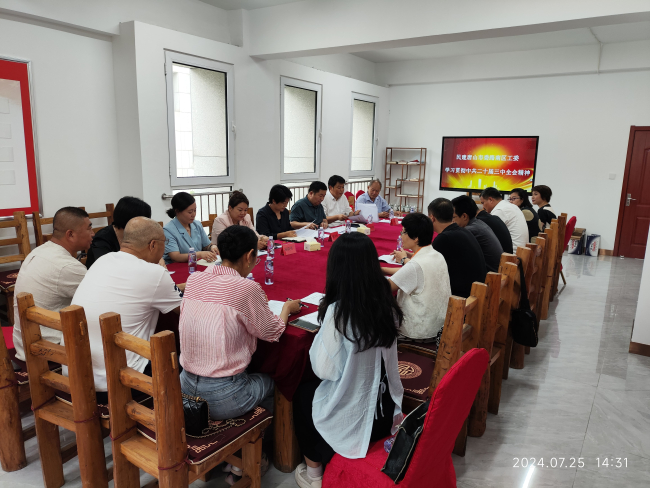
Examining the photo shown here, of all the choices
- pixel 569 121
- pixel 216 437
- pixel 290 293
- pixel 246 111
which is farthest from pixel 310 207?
pixel 569 121

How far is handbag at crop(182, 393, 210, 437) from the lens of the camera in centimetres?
149

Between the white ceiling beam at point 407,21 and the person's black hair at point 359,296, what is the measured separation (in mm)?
3338

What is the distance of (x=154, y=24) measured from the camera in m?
4.38

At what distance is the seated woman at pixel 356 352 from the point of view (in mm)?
1531

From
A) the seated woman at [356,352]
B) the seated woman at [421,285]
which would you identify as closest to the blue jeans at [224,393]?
the seated woman at [356,352]

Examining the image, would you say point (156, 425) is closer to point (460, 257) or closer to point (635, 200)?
point (460, 257)

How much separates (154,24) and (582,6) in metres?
3.89

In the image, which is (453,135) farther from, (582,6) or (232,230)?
(232,230)

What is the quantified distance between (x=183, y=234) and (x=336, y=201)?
2.43 m

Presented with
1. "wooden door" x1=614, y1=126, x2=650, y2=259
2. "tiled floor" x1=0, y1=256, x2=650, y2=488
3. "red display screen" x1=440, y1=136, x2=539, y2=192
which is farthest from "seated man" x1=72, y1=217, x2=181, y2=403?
"wooden door" x1=614, y1=126, x2=650, y2=259

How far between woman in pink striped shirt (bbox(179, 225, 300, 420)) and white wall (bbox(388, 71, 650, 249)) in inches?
261

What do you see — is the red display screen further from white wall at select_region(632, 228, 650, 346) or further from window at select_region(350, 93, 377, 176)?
white wall at select_region(632, 228, 650, 346)

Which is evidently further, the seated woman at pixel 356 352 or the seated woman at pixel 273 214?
the seated woman at pixel 273 214

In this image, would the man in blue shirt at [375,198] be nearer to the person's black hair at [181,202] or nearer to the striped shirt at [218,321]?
the person's black hair at [181,202]
